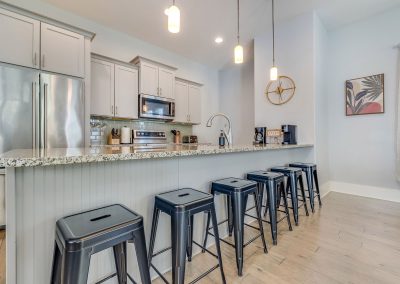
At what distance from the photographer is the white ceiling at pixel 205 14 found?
3.00 metres

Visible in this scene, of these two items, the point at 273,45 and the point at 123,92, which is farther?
the point at 273,45

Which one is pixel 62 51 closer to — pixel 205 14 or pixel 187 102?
pixel 205 14


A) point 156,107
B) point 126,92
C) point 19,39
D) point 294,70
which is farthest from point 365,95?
point 19,39

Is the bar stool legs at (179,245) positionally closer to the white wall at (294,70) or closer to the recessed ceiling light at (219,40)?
the white wall at (294,70)

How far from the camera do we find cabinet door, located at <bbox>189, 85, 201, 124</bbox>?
4691mm

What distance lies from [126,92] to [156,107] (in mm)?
604

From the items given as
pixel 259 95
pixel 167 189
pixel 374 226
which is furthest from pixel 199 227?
pixel 259 95

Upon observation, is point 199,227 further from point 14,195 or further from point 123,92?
point 123,92

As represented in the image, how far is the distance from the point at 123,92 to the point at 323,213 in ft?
11.9

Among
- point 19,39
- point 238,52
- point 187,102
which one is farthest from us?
point 187,102

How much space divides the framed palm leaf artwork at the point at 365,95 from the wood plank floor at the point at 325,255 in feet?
5.97

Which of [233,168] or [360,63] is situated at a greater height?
[360,63]

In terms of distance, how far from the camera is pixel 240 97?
5.18m

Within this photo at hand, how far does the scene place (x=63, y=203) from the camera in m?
1.08
